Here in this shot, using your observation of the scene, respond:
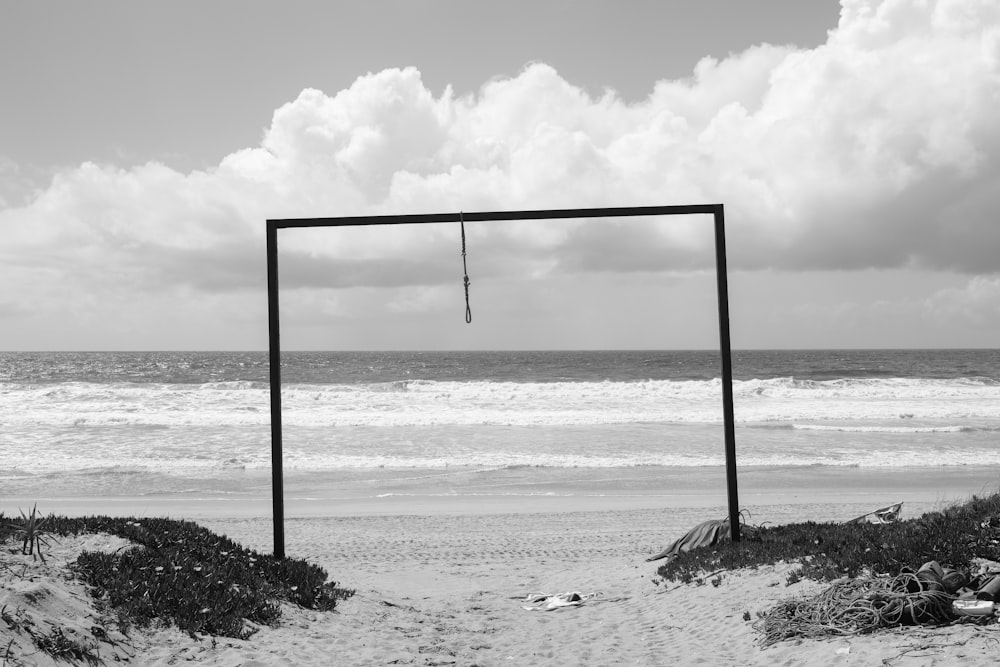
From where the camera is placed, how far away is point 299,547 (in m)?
10.4

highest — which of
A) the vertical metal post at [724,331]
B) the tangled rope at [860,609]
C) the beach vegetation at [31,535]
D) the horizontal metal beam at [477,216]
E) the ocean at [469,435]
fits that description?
the horizontal metal beam at [477,216]

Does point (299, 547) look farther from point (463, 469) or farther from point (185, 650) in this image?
point (463, 469)

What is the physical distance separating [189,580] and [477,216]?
4161mm

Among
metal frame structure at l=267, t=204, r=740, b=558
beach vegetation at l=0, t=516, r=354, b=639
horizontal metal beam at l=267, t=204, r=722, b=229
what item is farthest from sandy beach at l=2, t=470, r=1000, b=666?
horizontal metal beam at l=267, t=204, r=722, b=229

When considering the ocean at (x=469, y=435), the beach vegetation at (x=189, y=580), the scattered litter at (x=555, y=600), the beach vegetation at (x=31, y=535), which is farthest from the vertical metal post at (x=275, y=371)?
the ocean at (x=469, y=435)

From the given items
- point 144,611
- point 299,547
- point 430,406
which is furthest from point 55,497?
point 430,406

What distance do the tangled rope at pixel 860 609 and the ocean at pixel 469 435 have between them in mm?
8995

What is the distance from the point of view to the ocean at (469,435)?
16.0 meters

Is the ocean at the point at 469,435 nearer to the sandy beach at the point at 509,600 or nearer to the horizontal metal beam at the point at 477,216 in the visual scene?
the sandy beach at the point at 509,600

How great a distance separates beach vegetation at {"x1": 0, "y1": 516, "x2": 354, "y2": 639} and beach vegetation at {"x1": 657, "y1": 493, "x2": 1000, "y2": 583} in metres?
3.63

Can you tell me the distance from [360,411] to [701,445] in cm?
1534

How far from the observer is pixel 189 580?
5.77 metres

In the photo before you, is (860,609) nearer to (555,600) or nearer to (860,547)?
(860,547)

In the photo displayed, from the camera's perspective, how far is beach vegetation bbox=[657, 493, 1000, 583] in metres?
5.58
